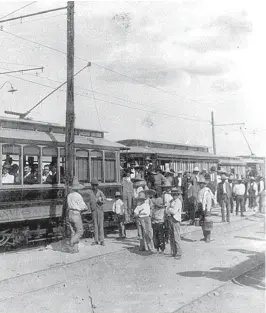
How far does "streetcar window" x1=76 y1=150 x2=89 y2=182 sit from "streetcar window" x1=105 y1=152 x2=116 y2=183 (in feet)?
2.88

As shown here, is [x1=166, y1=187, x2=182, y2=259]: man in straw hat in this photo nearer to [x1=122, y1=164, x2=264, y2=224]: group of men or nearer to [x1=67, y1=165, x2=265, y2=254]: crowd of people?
[x1=67, y1=165, x2=265, y2=254]: crowd of people

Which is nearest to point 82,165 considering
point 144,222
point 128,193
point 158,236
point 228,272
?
point 128,193

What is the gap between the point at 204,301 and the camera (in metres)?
6.20

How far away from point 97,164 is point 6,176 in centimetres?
339

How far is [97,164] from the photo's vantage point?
13078 mm

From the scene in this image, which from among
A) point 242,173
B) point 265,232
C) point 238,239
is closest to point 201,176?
point 265,232

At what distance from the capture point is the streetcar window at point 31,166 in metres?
10.8

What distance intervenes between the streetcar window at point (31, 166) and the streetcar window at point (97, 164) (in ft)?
6.90

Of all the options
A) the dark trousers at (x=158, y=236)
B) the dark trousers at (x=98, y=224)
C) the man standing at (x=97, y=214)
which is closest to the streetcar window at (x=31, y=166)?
the man standing at (x=97, y=214)

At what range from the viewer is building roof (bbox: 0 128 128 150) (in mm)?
10562

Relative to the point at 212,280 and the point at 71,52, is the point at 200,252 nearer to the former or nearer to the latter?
the point at 212,280

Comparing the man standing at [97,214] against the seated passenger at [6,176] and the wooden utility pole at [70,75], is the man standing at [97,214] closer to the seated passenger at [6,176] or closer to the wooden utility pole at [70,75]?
the wooden utility pole at [70,75]

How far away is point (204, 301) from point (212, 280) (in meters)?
1.19

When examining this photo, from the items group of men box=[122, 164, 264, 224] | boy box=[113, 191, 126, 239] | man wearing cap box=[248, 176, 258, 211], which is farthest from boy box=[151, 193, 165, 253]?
man wearing cap box=[248, 176, 258, 211]
